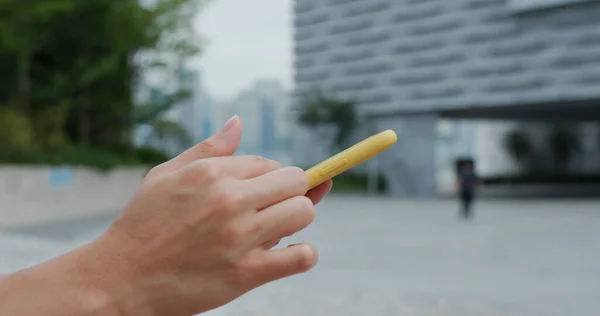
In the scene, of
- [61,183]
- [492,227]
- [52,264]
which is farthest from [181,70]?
[52,264]

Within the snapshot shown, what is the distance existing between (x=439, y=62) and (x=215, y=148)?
26.6 m

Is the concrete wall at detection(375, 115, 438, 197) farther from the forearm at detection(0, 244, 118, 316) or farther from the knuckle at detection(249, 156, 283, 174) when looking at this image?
the forearm at detection(0, 244, 118, 316)

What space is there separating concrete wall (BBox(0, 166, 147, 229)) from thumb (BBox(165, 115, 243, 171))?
12.9 meters

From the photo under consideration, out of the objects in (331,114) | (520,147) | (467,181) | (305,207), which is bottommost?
(467,181)

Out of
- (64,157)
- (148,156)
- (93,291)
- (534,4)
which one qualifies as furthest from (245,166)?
(534,4)

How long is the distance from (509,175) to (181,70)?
80.2 feet

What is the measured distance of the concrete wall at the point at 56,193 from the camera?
46.8ft

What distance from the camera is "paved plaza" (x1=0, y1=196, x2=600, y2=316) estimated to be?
236 inches

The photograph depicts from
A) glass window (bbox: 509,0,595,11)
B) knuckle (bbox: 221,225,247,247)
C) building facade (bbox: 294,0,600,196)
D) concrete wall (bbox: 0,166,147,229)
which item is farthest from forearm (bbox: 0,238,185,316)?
glass window (bbox: 509,0,595,11)

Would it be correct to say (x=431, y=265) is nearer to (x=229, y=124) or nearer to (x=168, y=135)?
(x=229, y=124)

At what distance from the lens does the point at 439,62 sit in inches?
1046

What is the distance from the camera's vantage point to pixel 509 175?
38125 mm

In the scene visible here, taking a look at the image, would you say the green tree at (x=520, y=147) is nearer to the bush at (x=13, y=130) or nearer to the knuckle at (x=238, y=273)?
the bush at (x=13, y=130)

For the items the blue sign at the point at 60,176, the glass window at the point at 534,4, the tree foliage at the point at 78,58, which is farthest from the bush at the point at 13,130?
the glass window at the point at 534,4
